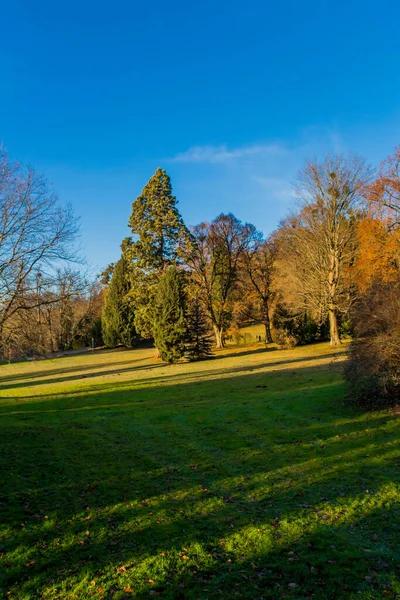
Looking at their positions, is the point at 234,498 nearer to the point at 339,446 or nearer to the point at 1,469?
the point at 339,446

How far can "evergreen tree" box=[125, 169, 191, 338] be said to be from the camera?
3366 centimetres

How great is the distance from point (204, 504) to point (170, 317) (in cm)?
2353

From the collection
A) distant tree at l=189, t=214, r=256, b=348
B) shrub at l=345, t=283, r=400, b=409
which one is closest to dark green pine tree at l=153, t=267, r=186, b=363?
distant tree at l=189, t=214, r=256, b=348

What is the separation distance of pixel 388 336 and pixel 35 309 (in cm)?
1230

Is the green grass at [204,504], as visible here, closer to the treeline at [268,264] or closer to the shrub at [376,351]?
the shrub at [376,351]

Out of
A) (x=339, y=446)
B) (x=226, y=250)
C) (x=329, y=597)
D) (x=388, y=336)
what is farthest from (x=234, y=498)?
(x=226, y=250)

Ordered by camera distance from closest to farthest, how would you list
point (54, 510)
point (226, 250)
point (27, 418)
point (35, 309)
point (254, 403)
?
point (54, 510), point (27, 418), point (254, 403), point (35, 309), point (226, 250)

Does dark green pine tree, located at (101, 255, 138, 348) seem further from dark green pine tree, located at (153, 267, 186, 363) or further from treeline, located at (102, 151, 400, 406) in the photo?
dark green pine tree, located at (153, 267, 186, 363)

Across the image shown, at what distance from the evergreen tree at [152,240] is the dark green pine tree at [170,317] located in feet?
12.4

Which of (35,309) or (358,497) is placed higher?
(35,309)

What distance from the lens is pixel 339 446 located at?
7969 millimetres

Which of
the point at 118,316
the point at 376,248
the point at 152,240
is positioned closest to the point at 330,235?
the point at 376,248

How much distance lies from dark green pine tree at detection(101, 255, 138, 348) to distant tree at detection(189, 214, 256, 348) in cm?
1249

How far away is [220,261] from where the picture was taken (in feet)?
132
